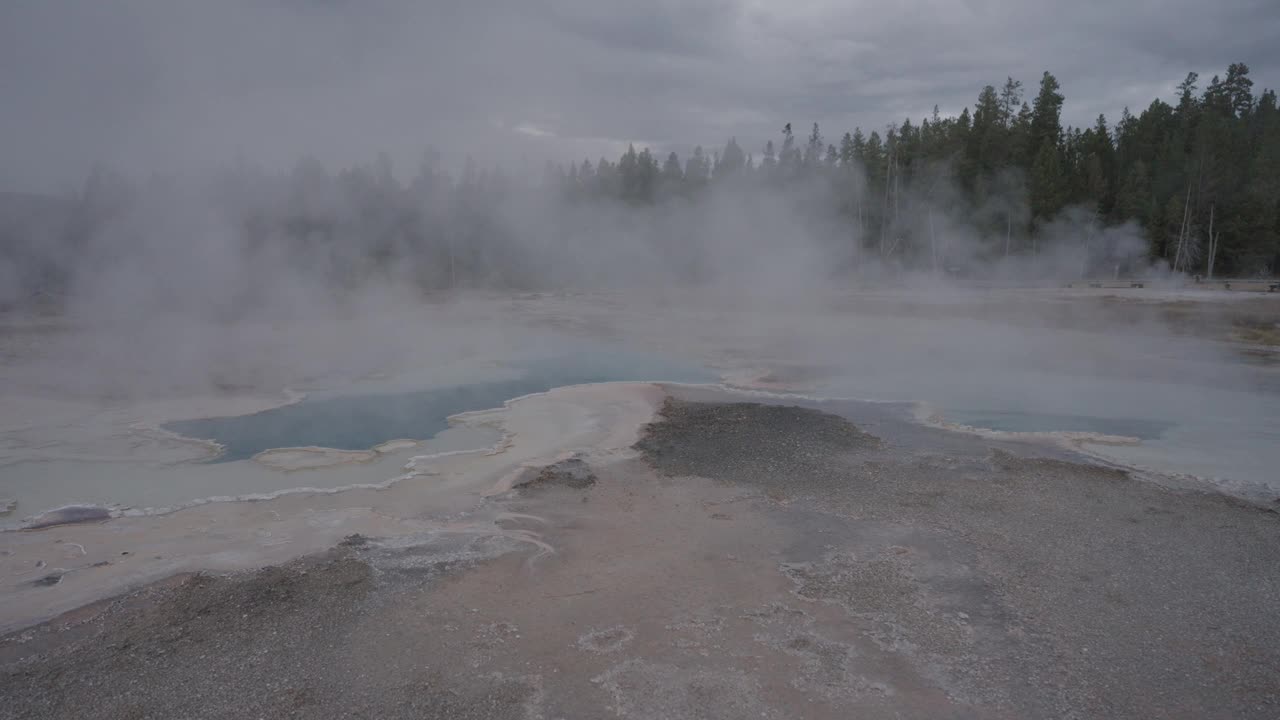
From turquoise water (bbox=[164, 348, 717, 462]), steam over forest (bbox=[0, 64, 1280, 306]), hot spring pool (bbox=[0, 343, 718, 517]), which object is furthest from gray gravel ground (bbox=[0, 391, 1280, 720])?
steam over forest (bbox=[0, 64, 1280, 306])

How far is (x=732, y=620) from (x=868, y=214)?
27.6 metres

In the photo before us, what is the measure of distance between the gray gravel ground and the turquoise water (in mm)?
2671

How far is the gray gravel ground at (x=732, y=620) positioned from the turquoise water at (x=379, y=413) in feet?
8.76

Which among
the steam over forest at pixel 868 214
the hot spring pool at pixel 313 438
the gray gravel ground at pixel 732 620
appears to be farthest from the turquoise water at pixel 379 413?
the steam over forest at pixel 868 214

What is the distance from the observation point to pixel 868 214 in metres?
28.5

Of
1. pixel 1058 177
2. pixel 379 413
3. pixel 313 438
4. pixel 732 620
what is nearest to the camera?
pixel 732 620

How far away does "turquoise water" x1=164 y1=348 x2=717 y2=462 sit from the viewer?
6.57 metres

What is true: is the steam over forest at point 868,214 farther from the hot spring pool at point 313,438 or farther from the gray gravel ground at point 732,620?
the gray gravel ground at point 732,620

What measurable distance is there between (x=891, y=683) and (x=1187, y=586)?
6.68ft

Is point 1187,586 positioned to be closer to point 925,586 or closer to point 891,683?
point 925,586

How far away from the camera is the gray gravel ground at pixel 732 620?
277 centimetres

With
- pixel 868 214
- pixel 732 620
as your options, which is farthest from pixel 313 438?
pixel 868 214

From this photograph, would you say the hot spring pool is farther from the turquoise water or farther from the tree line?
the tree line

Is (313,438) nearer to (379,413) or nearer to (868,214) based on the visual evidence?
(379,413)
